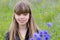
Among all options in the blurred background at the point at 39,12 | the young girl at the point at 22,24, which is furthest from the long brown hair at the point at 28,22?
the blurred background at the point at 39,12

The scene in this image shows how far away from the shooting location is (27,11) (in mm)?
5266

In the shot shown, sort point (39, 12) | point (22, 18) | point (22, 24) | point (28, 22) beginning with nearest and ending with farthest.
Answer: point (22, 18), point (22, 24), point (28, 22), point (39, 12)

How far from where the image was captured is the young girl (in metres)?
5.19

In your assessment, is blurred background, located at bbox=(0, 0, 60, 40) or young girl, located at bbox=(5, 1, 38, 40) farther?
blurred background, located at bbox=(0, 0, 60, 40)

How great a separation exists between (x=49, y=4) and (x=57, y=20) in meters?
2.45

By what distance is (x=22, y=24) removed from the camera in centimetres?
529

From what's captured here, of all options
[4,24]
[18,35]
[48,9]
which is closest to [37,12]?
[48,9]

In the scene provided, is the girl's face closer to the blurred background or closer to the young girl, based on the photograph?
the young girl

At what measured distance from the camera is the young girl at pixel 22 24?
519cm

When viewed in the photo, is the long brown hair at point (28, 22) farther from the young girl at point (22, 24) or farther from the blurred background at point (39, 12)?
the blurred background at point (39, 12)

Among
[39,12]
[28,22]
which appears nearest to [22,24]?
[28,22]

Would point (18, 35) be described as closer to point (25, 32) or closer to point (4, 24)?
point (25, 32)

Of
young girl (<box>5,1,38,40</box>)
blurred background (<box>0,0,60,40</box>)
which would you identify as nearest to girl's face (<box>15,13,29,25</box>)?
young girl (<box>5,1,38,40</box>)

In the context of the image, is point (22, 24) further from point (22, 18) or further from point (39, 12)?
point (39, 12)
